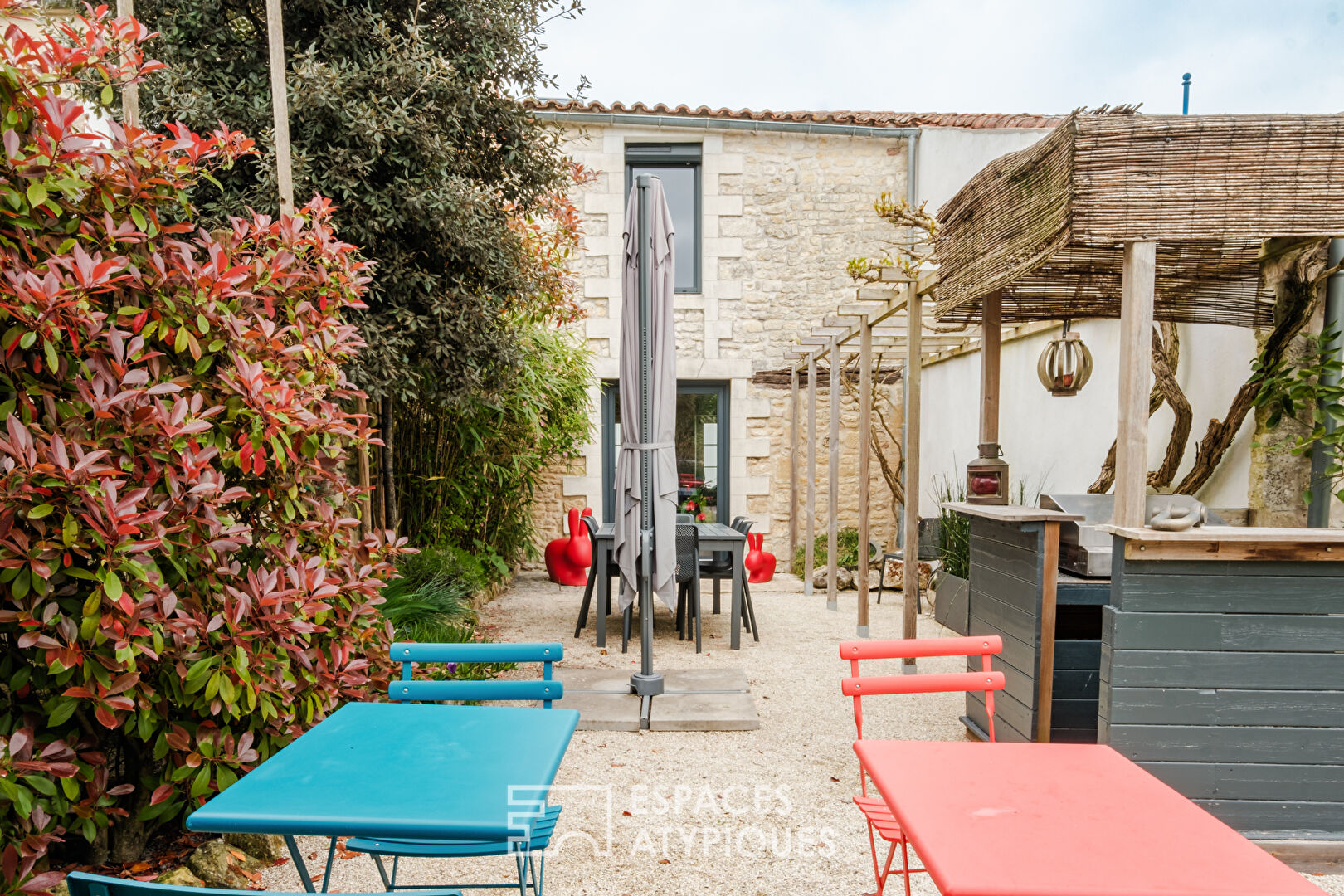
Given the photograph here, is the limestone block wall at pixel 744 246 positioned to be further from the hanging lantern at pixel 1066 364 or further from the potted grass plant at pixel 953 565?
the hanging lantern at pixel 1066 364

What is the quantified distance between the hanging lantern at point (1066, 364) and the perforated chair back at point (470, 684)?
2.90 meters

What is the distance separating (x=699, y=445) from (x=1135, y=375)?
6.55 m

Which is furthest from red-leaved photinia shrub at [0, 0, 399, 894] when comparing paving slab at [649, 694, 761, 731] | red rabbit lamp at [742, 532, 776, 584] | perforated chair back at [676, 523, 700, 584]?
red rabbit lamp at [742, 532, 776, 584]

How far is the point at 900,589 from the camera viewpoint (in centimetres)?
761

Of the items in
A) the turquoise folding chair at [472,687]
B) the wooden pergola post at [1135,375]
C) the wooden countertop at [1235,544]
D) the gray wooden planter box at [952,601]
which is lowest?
the gray wooden planter box at [952,601]

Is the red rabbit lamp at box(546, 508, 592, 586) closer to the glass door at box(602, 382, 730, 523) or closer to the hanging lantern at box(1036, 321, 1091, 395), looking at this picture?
the glass door at box(602, 382, 730, 523)

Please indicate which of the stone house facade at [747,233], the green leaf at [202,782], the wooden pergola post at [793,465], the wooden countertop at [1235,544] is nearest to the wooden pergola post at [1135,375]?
the wooden countertop at [1235,544]

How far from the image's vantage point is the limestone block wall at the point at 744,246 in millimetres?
8531

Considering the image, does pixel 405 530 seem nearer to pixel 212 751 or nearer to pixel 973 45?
pixel 212 751

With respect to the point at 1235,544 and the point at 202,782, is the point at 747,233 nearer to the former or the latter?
the point at 1235,544

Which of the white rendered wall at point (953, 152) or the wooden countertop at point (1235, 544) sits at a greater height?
the white rendered wall at point (953, 152)

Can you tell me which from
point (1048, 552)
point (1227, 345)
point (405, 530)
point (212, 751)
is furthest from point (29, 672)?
point (1227, 345)

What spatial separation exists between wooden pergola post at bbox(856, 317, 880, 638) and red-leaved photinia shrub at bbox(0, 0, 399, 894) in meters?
3.91

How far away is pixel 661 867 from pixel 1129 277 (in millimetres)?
2382
